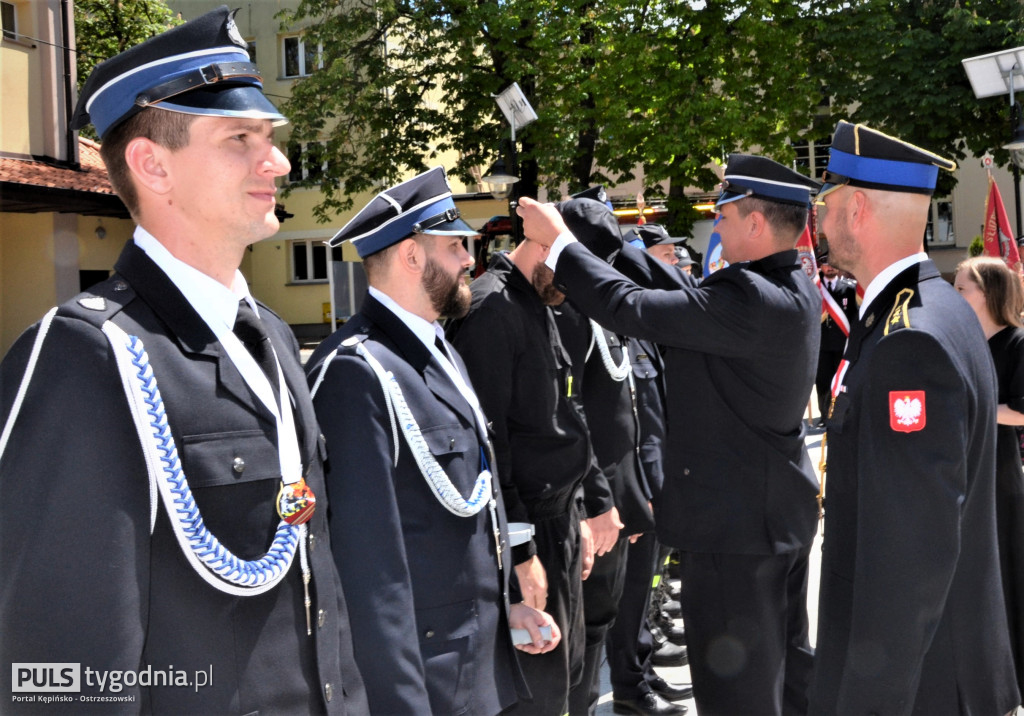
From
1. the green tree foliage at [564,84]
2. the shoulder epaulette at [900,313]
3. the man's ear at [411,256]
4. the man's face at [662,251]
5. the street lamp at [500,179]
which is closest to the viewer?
the shoulder epaulette at [900,313]

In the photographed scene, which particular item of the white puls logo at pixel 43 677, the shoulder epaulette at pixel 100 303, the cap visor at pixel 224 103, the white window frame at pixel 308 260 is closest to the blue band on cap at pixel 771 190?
the cap visor at pixel 224 103

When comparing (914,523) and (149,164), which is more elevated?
(149,164)

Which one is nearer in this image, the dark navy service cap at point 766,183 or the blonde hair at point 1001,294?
the dark navy service cap at point 766,183

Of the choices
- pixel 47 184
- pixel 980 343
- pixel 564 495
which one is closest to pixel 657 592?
pixel 564 495

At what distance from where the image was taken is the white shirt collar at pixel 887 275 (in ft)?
8.34

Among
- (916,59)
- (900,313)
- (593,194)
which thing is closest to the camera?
(900,313)

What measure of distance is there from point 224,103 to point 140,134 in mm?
163

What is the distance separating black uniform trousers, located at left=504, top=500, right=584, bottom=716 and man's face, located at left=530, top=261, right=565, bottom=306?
0.82 m

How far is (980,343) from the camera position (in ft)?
8.07

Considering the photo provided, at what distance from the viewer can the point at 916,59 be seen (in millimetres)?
23234

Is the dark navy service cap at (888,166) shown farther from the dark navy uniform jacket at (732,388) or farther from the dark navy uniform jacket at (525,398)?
the dark navy uniform jacket at (525,398)

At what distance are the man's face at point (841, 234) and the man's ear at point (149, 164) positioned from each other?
1.75m

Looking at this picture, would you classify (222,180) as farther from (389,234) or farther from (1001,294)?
(1001,294)

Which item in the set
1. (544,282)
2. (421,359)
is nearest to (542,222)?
(544,282)
